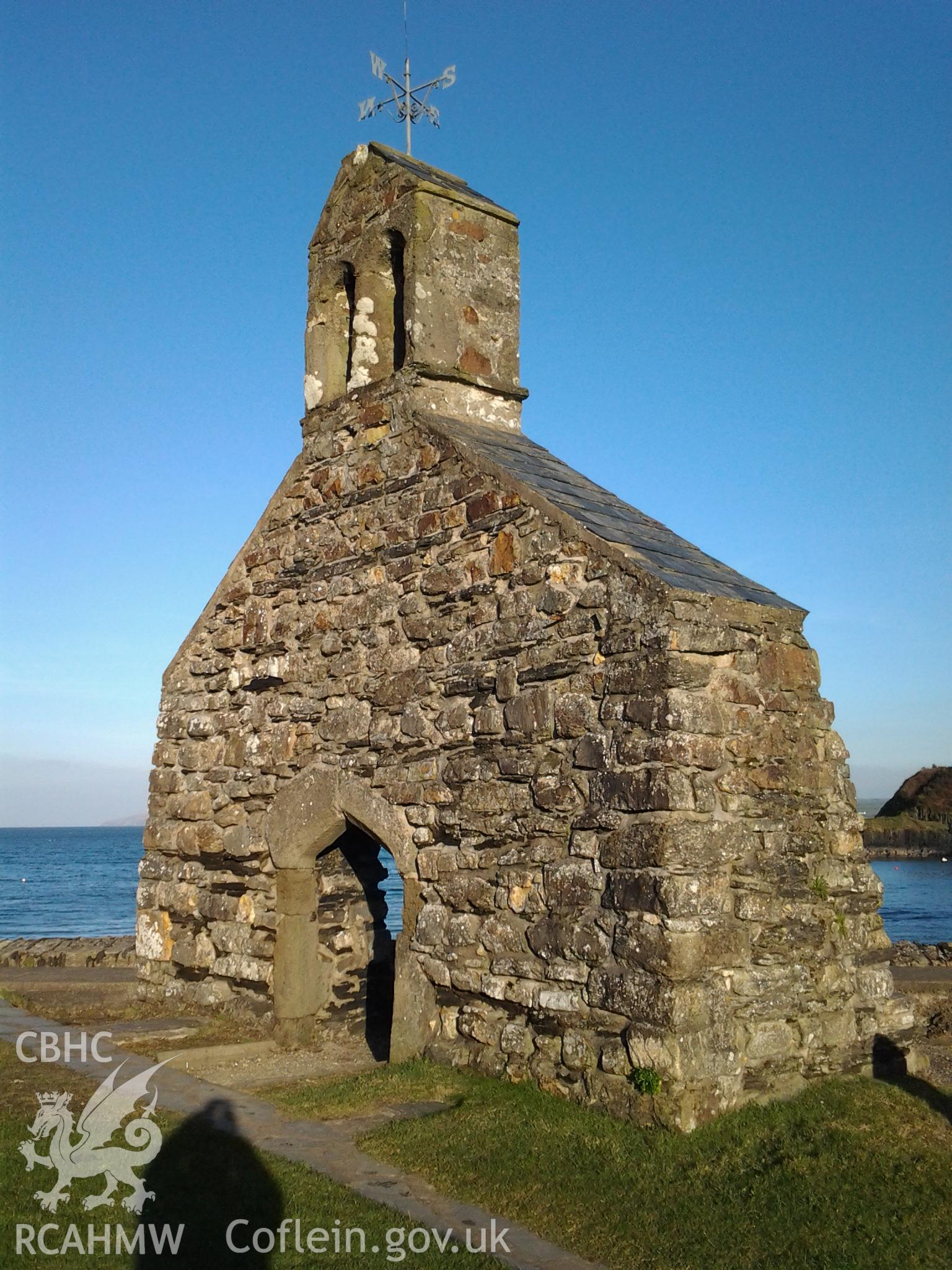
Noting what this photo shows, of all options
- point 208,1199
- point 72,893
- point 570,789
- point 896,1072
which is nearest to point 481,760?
point 570,789

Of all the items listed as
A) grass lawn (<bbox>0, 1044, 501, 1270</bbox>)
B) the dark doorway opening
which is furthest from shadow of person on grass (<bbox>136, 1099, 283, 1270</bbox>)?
the dark doorway opening

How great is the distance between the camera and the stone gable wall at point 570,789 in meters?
5.69

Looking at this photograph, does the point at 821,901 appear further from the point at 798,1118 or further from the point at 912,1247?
the point at 912,1247

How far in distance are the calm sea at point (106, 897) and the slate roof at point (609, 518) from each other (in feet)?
30.7

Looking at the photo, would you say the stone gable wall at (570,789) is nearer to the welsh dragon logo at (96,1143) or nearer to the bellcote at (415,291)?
the bellcote at (415,291)

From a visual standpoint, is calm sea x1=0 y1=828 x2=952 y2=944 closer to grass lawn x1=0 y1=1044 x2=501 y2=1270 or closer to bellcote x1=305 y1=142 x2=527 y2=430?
bellcote x1=305 y1=142 x2=527 y2=430

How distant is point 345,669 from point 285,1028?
8.66ft

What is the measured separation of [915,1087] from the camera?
6102mm

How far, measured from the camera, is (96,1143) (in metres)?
5.41

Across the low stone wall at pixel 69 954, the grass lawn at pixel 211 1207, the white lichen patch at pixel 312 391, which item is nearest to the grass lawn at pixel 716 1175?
the grass lawn at pixel 211 1207

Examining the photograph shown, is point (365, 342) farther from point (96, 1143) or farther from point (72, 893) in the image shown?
point (72, 893)

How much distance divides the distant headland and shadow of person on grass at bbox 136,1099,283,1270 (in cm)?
6890

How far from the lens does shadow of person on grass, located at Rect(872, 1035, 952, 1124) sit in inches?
238

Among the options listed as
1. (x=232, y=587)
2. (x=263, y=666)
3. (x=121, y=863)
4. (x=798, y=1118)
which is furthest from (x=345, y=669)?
(x=121, y=863)
